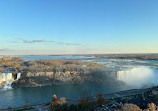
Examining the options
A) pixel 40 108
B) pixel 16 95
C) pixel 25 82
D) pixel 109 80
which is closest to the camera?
pixel 40 108

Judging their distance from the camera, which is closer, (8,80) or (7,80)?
(7,80)

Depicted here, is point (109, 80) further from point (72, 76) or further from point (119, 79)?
point (72, 76)

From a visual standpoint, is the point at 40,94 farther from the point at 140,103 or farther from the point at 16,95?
the point at 140,103

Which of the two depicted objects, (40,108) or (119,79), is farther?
(119,79)

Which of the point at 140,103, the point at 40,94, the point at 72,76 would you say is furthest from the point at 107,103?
the point at 72,76

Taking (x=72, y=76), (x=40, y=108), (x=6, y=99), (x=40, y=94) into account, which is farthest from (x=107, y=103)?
(x=72, y=76)

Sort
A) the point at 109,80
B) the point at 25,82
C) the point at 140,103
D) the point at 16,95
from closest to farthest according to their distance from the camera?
the point at 140,103, the point at 16,95, the point at 25,82, the point at 109,80

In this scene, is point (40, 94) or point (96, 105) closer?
point (96, 105)

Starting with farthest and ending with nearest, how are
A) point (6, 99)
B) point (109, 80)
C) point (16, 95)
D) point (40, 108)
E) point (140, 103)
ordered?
point (109, 80) < point (16, 95) < point (6, 99) < point (40, 108) < point (140, 103)

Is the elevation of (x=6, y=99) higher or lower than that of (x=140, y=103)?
lower
